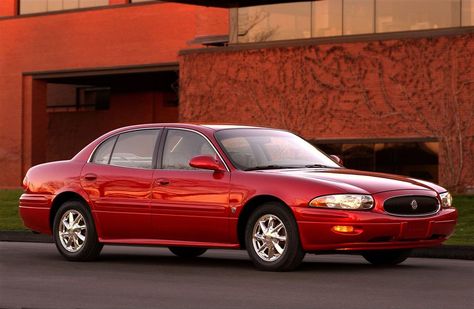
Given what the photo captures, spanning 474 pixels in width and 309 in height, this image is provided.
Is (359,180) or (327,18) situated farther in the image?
(327,18)

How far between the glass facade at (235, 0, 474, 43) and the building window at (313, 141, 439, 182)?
306 cm

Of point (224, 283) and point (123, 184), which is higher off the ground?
point (123, 184)

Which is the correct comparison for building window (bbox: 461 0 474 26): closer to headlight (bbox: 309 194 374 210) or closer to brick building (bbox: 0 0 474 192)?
brick building (bbox: 0 0 474 192)

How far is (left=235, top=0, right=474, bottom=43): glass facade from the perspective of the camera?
29938mm

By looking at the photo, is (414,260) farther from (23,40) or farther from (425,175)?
(23,40)

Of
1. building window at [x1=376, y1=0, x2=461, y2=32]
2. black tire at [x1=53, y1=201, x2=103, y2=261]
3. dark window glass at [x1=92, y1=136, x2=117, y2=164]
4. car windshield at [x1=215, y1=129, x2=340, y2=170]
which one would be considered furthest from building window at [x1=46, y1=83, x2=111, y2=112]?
car windshield at [x1=215, y1=129, x2=340, y2=170]

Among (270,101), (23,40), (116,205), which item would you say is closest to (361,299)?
(116,205)

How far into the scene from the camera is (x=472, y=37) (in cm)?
2950

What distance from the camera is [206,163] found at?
12453mm

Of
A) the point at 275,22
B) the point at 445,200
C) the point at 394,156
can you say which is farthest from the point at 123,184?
the point at 275,22

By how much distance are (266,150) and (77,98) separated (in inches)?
1493

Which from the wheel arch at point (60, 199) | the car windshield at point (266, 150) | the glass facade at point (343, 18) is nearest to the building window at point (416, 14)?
the glass facade at point (343, 18)

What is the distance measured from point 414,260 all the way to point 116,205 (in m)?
3.81

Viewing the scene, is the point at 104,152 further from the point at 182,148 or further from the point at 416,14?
the point at 416,14
